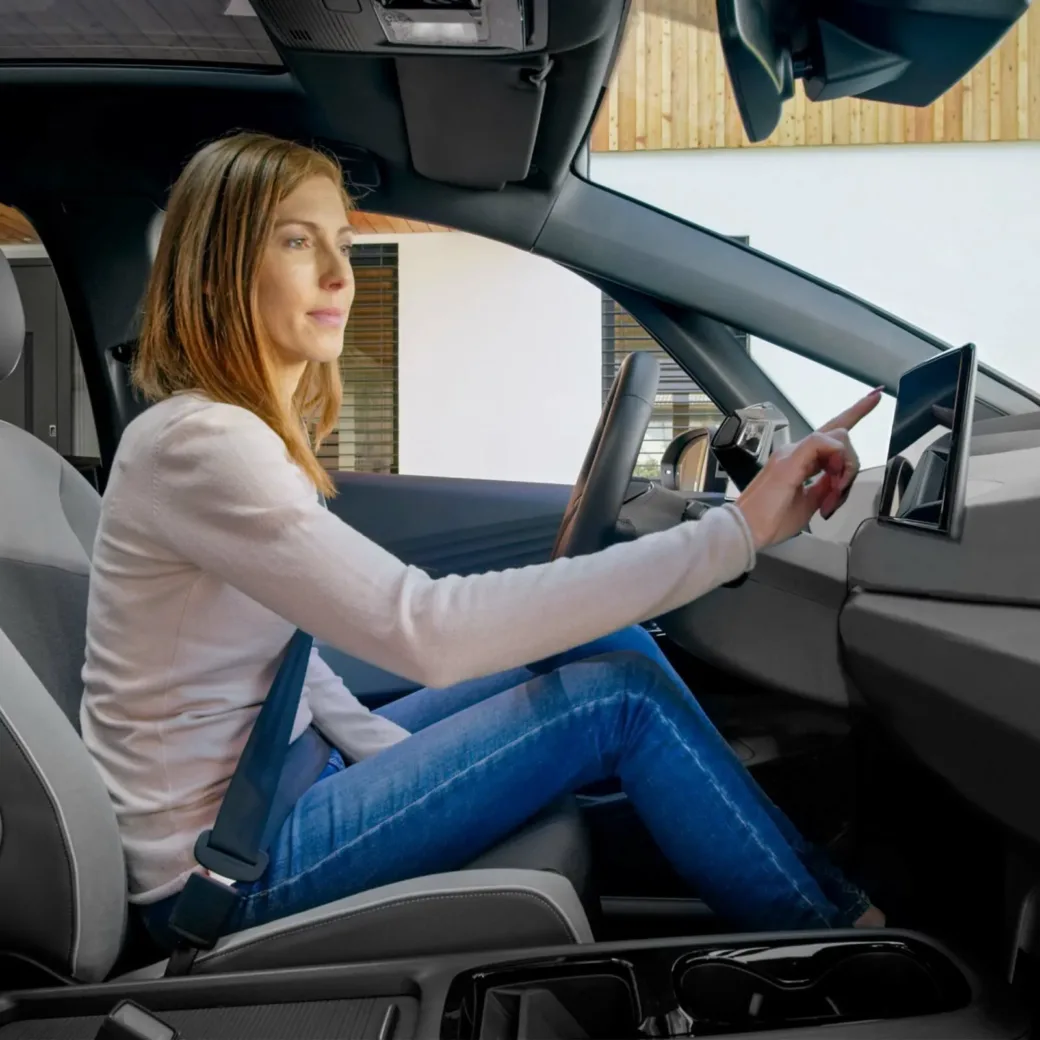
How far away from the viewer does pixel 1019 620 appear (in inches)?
26.7

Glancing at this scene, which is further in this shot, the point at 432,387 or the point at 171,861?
the point at 432,387

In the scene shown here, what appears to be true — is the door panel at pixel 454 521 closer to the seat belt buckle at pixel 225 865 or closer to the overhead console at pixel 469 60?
the overhead console at pixel 469 60

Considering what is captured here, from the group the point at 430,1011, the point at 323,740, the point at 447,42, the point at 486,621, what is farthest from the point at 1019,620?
the point at 447,42

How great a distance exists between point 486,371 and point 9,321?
298cm

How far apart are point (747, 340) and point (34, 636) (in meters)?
1.11

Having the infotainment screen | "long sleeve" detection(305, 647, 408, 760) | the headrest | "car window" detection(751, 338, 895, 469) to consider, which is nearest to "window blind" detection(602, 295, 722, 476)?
"car window" detection(751, 338, 895, 469)

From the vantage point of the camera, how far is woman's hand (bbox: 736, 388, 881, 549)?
778mm

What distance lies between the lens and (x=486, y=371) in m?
3.95

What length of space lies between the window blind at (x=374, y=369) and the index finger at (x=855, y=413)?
254 cm

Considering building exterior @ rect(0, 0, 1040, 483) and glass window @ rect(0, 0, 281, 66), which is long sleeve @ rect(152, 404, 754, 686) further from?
glass window @ rect(0, 0, 281, 66)

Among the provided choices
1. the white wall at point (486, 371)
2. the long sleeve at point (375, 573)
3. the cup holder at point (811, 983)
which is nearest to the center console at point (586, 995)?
the cup holder at point (811, 983)

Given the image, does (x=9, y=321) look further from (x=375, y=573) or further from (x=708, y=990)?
(x=708, y=990)

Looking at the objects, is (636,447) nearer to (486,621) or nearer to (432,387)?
(486,621)

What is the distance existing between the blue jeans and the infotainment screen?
0.28m
